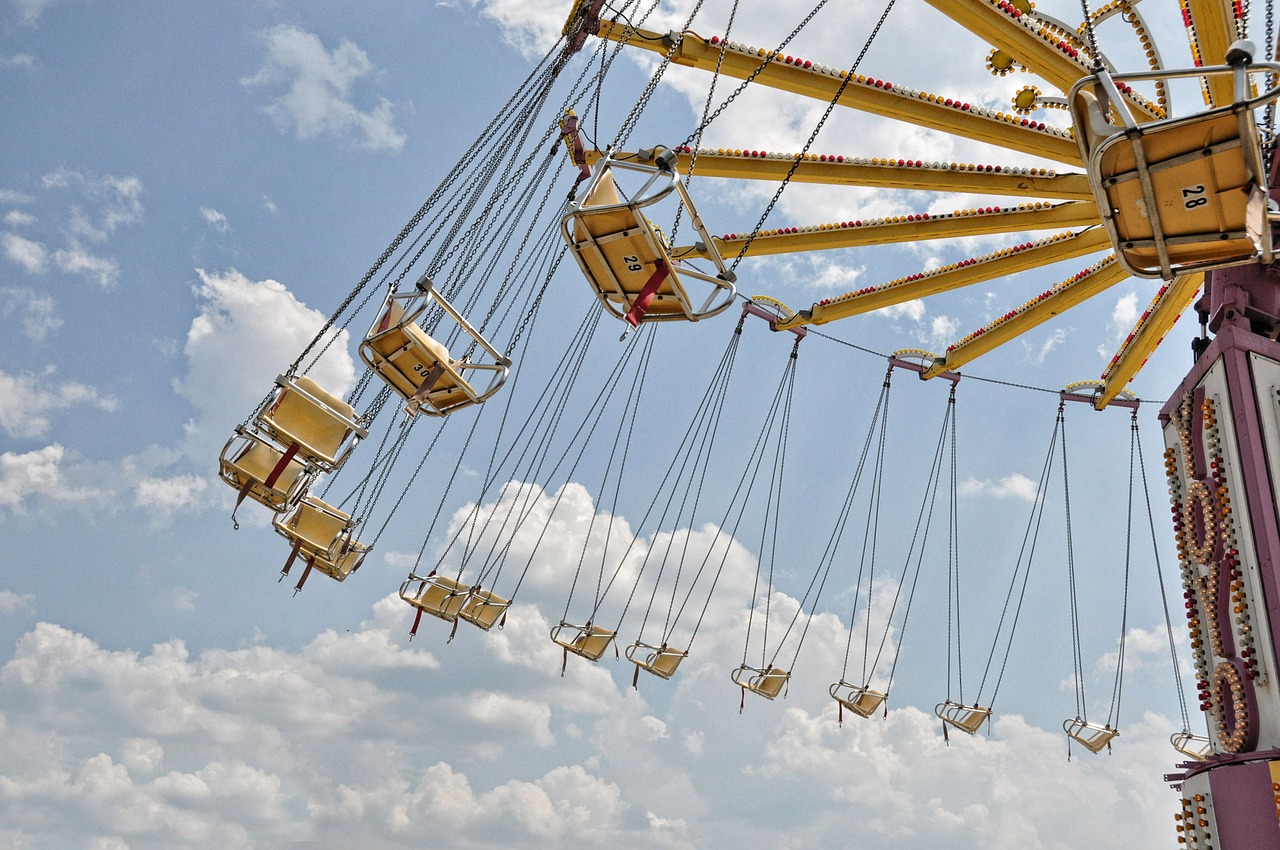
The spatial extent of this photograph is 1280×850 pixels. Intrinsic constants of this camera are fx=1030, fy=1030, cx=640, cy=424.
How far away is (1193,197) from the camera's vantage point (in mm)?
6199

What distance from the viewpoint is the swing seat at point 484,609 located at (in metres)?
15.9

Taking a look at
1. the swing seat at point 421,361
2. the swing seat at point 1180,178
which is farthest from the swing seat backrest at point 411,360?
the swing seat at point 1180,178

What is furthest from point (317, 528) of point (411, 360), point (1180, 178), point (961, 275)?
point (1180, 178)

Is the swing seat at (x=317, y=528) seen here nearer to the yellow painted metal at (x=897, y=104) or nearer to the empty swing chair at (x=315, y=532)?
the empty swing chair at (x=315, y=532)

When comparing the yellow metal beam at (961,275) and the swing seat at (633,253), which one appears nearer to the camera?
the swing seat at (633,253)

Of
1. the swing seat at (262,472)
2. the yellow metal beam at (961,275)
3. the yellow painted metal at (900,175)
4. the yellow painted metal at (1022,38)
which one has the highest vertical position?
the yellow metal beam at (961,275)

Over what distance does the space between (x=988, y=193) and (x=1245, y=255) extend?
6493 mm

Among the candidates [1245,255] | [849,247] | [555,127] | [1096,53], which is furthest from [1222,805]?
[555,127]

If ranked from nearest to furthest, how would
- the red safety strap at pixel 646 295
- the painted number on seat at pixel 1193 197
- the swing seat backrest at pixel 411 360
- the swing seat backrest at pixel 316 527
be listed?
the painted number on seat at pixel 1193 197 < the red safety strap at pixel 646 295 < the swing seat backrest at pixel 411 360 < the swing seat backrest at pixel 316 527

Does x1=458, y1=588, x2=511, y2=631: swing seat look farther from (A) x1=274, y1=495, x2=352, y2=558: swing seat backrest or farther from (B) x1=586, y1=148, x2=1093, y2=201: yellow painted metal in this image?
(B) x1=586, y1=148, x2=1093, y2=201: yellow painted metal

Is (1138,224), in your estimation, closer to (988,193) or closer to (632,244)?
(632,244)

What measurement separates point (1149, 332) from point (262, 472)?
41.3 feet

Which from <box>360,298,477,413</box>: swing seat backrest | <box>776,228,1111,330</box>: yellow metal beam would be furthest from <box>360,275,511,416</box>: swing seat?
<box>776,228,1111,330</box>: yellow metal beam

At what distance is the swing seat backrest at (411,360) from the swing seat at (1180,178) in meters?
5.95
